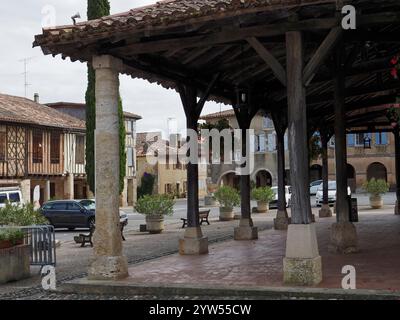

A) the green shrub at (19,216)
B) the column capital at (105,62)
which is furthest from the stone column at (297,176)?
the green shrub at (19,216)

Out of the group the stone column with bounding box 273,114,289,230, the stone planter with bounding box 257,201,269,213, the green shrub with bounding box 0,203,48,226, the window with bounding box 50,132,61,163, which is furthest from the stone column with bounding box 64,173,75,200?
the green shrub with bounding box 0,203,48,226

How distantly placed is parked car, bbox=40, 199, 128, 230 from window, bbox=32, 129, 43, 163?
40.6 feet

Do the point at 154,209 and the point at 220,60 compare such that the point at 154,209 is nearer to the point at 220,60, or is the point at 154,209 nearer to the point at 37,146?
the point at 220,60

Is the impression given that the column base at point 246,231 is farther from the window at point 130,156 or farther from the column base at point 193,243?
the window at point 130,156

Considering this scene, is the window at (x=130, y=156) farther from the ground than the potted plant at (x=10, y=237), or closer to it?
farther from the ground

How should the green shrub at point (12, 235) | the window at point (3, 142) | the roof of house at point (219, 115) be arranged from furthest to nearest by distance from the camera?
the roof of house at point (219, 115) < the window at point (3, 142) < the green shrub at point (12, 235)

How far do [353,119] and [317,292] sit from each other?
15100mm

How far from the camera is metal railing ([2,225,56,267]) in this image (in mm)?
11125

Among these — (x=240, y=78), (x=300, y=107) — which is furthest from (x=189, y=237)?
(x=300, y=107)

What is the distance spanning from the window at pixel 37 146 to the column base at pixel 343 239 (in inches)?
1140

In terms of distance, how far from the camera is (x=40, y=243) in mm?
11180

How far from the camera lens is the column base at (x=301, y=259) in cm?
773

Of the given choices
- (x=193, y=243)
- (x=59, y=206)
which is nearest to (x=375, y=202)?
(x=59, y=206)

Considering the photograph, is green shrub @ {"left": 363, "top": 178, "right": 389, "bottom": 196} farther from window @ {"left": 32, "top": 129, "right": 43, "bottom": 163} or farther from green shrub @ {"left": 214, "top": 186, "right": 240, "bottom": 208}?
window @ {"left": 32, "top": 129, "right": 43, "bottom": 163}
